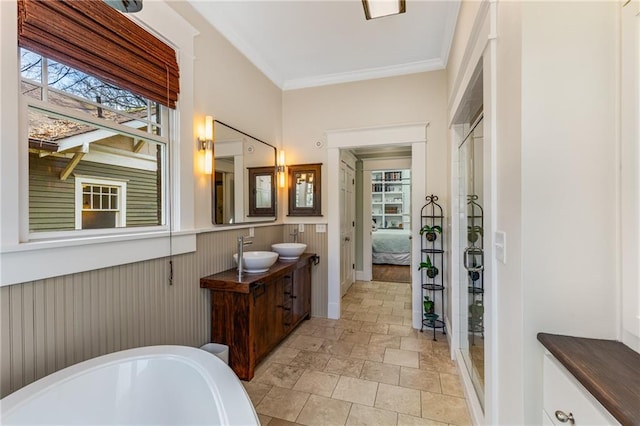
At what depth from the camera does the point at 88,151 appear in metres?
1.58

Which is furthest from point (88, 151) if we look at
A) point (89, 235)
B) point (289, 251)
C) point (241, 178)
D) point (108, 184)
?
point (289, 251)

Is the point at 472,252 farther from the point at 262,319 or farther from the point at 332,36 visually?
the point at 332,36

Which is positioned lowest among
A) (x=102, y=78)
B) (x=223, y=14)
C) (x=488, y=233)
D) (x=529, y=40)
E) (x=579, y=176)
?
(x=488, y=233)

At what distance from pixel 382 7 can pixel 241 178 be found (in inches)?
74.2

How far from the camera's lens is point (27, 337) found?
1.27 m

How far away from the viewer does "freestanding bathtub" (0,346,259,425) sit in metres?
1.07

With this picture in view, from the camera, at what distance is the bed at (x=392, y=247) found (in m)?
6.66

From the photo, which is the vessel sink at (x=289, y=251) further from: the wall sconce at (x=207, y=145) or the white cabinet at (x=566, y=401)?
→ the white cabinet at (x=566, y=401)

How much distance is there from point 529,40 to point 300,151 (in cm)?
288

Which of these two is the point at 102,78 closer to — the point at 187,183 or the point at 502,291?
the point at 187,183

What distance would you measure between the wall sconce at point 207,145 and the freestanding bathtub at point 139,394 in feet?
4.65

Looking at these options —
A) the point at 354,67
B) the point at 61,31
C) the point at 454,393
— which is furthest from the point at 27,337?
the point at 354,67

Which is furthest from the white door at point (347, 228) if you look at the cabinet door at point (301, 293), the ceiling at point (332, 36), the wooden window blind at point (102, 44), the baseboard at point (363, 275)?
the wooden window blind at point (102, 44)

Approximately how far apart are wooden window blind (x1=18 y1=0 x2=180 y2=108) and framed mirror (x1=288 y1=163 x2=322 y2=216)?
1.80m
